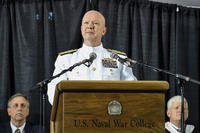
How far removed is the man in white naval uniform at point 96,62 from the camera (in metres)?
3.43

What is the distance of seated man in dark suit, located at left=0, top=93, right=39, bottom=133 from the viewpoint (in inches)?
161

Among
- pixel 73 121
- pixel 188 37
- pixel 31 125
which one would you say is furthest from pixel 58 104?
pixel 188 37

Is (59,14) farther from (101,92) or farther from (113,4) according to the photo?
(101,92)

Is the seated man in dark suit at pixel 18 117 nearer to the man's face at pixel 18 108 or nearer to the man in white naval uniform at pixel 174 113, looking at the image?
the man's face at pixel 18 108

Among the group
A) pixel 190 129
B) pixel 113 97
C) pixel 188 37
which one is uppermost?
pixel 188 37

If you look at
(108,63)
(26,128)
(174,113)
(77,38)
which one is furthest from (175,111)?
(26,128)

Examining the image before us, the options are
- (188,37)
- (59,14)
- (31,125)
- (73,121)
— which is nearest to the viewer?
(73,121)

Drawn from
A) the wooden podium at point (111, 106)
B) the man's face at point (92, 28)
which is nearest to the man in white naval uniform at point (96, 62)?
the man's face at point (92, 28)

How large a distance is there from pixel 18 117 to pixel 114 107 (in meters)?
2.30

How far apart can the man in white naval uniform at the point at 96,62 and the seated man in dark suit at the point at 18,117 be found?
2.37 feet

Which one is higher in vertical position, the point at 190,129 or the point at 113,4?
the point at 113,4

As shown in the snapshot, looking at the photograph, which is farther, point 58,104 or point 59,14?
point 59,14

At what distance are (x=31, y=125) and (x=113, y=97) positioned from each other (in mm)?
2367

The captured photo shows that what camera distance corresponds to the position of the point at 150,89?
1942mm
